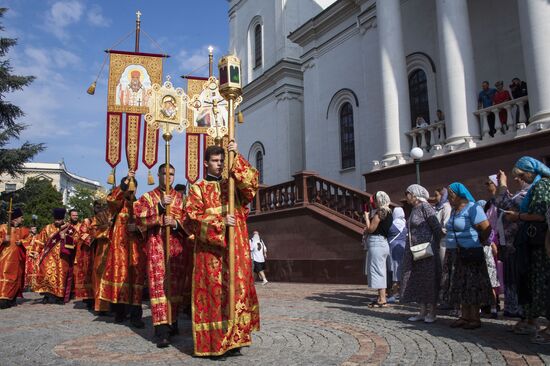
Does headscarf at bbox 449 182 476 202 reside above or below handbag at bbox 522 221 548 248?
above

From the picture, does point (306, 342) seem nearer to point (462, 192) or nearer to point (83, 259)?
point (462, 192)

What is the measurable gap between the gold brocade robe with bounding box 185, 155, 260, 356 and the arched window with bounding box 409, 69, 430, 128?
45.8 feet

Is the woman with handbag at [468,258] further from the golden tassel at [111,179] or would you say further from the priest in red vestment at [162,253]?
the golden tassel at [111,179]

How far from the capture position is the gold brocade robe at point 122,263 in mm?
7238

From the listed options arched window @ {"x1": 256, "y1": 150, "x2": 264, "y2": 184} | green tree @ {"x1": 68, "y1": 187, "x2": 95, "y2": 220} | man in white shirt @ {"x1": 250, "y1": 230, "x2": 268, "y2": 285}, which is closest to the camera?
man in white shirt @ {"x1": 250, "y1": 230, "x2": 268, "y2": 285}

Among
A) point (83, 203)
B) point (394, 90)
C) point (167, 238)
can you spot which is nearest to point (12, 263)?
point (167, 238)

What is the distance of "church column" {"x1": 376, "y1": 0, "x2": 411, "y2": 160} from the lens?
15.6 meters

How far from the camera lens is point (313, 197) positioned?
15352mm

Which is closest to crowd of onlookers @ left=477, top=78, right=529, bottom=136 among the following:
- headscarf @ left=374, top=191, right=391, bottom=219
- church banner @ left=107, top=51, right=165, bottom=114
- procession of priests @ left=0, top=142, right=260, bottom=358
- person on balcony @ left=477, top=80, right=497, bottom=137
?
person on balcony @ left=477, top=80, right=497, bottom=137

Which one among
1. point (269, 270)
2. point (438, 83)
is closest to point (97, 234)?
point (269, 270)

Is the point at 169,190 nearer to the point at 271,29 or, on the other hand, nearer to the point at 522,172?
the point at 522,172

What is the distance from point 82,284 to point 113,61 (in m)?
5.04

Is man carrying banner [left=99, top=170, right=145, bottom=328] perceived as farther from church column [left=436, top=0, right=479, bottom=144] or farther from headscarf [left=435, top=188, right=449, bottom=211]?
church column [left=436, top=0, right=479, bottom=144]

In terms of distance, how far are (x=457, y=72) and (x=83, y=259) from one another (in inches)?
438
